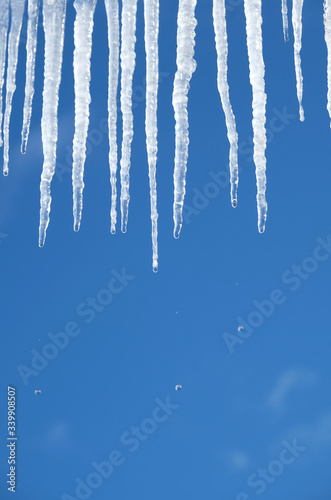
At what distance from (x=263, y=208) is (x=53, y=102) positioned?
2.30 ft

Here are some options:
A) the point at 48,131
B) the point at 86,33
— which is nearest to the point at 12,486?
the point at 48,131

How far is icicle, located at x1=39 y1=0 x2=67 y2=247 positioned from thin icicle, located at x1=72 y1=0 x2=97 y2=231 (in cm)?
5

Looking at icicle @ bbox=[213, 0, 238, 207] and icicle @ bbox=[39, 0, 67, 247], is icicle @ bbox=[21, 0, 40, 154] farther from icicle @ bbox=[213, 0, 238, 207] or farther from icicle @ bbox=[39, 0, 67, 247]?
icicle @ bbox=[213, 0, 238, 207]

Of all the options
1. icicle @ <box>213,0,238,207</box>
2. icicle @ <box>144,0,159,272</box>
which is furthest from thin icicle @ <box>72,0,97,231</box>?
icicle @ <box>213,0,238,207</box>

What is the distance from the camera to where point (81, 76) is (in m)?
1.59

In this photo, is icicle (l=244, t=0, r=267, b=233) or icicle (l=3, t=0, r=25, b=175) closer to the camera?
icicle (l=244, t=0, r=267, b=233)

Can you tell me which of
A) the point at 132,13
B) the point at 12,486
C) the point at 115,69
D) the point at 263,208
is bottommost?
the point at 12,486

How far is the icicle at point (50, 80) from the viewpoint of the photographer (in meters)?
1.58

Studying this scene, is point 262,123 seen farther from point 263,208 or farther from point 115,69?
point 115,69

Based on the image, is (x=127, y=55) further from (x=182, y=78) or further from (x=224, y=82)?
(x=224, y=82)

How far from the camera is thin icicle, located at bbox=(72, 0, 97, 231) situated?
5.16 feet

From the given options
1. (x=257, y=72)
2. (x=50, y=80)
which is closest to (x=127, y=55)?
(x=50, y=80)

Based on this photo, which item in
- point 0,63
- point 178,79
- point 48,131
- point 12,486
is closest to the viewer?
point 178,79

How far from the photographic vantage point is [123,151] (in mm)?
1638
